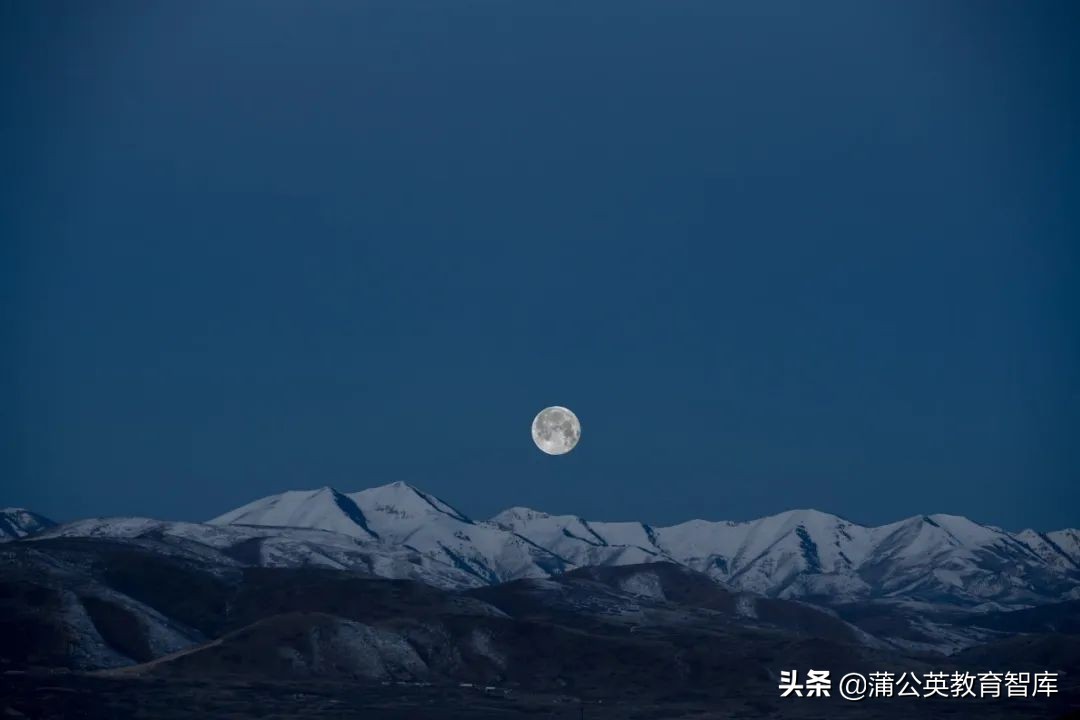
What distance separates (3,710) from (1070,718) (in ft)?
483

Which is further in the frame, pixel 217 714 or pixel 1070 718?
pixel 217 714

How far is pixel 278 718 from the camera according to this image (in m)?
192

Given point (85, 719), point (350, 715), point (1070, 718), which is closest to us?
point (1070, 718)

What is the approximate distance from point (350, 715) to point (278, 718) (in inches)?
440

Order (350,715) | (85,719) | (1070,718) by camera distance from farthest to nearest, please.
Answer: (350,715) → (85,719) → (1070,718)

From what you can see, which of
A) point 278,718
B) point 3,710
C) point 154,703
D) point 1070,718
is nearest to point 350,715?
point 278,718

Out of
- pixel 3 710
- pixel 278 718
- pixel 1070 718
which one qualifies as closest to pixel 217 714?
pixel 278 718

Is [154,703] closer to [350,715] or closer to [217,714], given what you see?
[217,714]

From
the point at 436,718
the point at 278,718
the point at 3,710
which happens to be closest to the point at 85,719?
the point at 3,710

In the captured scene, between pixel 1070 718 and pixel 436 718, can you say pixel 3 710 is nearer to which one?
pixel 436 718

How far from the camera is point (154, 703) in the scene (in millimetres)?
197125

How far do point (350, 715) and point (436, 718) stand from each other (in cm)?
1337

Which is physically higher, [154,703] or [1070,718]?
[1070,718]

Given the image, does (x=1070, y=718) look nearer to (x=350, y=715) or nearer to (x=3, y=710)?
(x=350, y=715)
